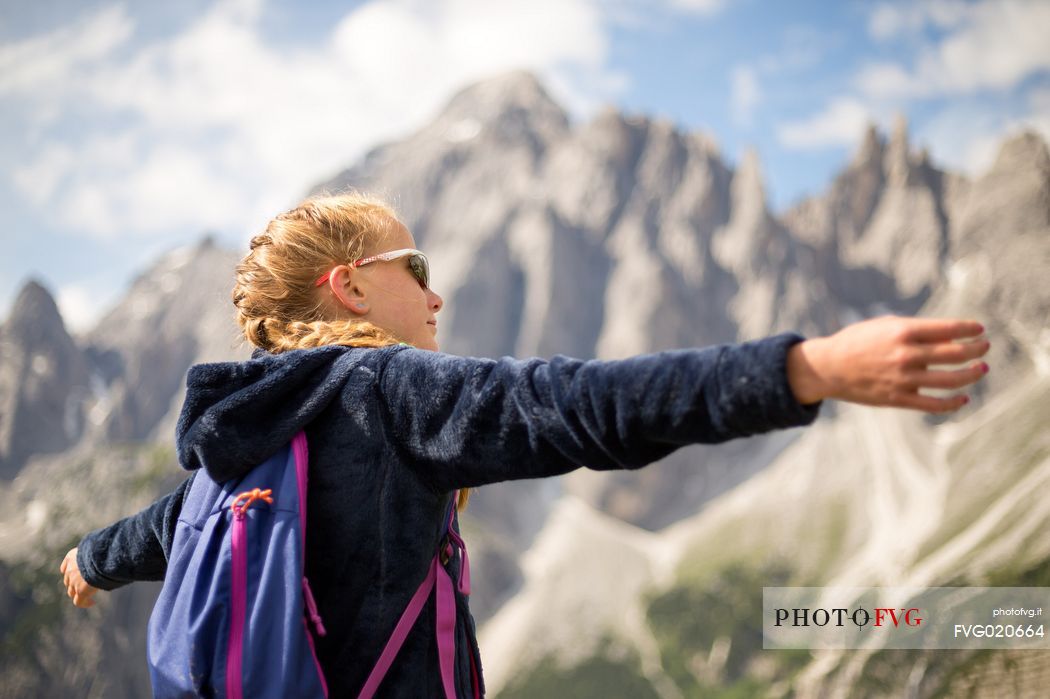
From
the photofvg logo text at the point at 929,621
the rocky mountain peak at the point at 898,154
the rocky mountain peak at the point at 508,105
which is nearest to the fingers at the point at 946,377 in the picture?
the photofvg logo text at the point at 929,621

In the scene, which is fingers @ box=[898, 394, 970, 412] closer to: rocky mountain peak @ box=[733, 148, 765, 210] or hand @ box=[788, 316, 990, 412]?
hand @ box=[788, 316, 990, 412]

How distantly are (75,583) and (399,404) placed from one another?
1.91 m

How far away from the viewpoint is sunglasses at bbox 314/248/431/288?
2783mm

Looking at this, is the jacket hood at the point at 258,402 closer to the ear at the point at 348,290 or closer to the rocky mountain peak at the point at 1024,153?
the ear at the point at 348,290

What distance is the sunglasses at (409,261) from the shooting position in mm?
2783

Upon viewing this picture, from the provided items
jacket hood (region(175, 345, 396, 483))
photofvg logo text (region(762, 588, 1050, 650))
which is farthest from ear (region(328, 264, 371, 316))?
photofvg logo text (region(762, 588, 1050, 650))

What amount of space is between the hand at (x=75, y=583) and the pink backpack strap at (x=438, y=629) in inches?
61.8

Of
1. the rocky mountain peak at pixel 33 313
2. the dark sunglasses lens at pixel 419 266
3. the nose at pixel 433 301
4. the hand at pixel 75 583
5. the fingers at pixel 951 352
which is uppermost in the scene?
the rocky mountain peak at pixel 33 313

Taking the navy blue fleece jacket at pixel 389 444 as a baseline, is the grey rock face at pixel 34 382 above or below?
above

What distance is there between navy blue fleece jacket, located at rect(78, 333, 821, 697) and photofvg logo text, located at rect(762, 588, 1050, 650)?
50382 millimetres

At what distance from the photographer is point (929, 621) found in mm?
57750

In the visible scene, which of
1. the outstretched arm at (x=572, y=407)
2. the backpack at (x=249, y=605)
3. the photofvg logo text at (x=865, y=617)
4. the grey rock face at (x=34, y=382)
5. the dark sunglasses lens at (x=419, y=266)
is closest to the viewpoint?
the outstretched arm at (x=572, y=407)

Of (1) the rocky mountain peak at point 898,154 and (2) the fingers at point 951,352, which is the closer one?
(2) the fingers at point 951,352

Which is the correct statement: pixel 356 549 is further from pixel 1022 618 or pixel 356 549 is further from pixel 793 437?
pixel 793 437
